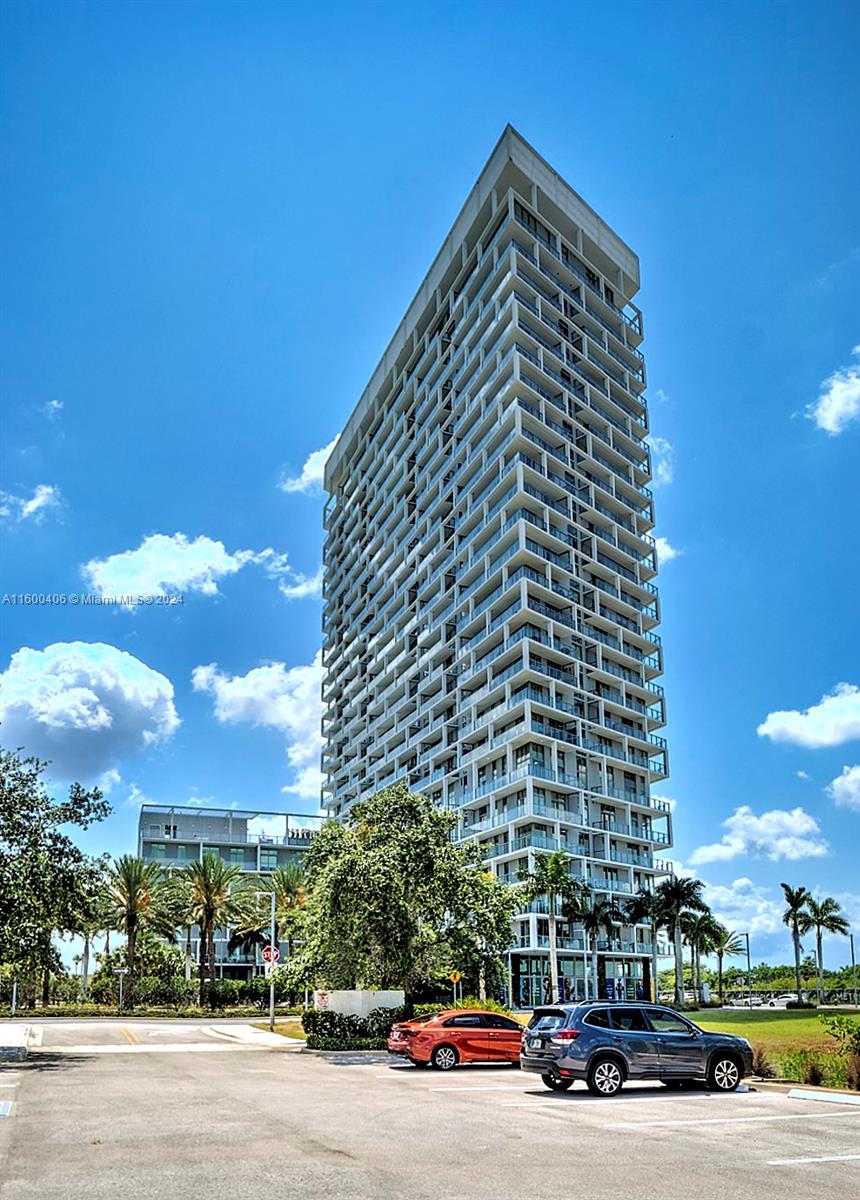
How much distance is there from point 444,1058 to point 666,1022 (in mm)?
7597

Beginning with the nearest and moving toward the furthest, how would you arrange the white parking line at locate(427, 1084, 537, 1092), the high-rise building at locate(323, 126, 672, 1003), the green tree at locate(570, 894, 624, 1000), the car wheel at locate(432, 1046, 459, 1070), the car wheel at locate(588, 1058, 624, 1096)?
the car wheel at locate(588, 1058, 624, 1096) < the white parking line at locate(427, 1084, 537, 1092) < the car wheel at locate(432, 1046, 459, 1070) < the green tree at locate(570, 894, 624, 1000) < the high-rise building at locate(323, 126, 672, 1003)

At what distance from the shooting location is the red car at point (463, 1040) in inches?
1074

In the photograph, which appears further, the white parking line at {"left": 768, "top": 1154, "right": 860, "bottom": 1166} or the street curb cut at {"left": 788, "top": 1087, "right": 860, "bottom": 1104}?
the street curb cut at {"left": 788, "top": 1087, "right": 860, "bottom": 1104}

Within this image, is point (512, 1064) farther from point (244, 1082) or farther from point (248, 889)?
point (248, 889)

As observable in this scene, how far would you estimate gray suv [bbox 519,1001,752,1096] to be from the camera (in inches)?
813

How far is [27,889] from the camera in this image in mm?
33312

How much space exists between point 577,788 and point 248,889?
31.2m

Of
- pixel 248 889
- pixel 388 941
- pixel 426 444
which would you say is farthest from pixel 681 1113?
pixel 426 444

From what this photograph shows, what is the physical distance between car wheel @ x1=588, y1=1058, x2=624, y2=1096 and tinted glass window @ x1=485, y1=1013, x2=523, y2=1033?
25.4 feet

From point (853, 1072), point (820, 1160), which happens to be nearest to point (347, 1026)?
point (853, 1072)

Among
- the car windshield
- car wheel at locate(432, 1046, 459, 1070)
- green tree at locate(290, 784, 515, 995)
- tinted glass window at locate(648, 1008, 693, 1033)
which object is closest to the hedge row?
green tree at locate(290, 784, 515, 995)

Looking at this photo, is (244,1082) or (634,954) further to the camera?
(634,954)

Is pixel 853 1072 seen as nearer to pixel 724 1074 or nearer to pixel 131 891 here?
pixel 724 1074

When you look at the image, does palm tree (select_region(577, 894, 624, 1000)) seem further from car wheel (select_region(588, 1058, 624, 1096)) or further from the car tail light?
the car tail light
